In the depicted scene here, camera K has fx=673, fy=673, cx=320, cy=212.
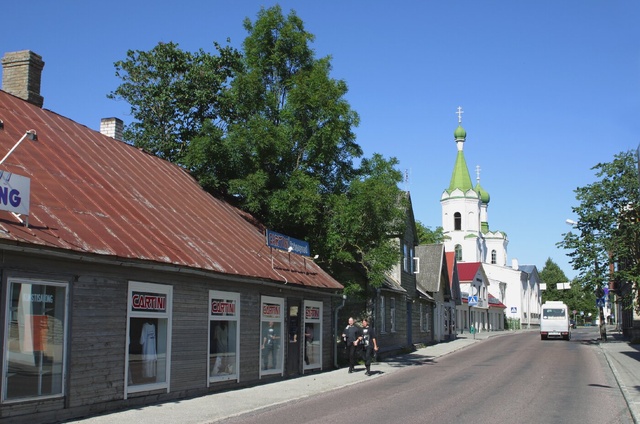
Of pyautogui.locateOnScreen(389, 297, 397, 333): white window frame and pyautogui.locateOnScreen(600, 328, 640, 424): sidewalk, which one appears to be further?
pyautogui.locateOnScreen(389, 297, 397, 333): white window frame

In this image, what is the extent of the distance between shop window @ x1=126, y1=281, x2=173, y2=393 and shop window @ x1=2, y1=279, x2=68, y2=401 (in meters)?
1.73

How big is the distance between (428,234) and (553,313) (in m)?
31.5

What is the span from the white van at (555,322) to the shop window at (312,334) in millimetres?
30296

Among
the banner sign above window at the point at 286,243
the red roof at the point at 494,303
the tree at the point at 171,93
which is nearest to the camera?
the banner sign above window at the point at 286,243

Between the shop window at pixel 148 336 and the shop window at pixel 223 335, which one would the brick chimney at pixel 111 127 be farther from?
the shop window at pixel 148 336

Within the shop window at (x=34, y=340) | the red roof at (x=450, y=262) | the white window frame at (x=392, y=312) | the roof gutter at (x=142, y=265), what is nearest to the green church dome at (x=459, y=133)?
the red roof at (x=450, y=262)

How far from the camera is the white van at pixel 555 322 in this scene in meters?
46.7

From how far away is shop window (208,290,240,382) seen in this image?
15.4m

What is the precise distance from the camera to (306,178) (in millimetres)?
21422

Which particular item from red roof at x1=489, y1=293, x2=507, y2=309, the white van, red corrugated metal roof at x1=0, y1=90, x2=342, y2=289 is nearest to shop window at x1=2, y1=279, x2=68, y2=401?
red corrugated metal roof at x1=0, y1=90, x2=342, y2=289

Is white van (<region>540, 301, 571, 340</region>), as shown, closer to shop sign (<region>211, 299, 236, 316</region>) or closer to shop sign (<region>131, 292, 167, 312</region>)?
shop sign (<region>211, 299, 236, 316</region>)

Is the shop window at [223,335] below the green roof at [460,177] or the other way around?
below

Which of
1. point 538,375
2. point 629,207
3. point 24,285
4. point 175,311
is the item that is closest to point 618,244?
point 629,207

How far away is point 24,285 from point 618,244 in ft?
111
